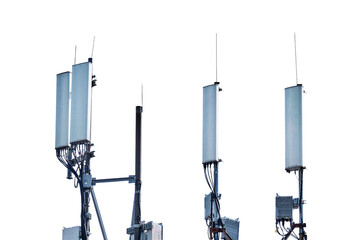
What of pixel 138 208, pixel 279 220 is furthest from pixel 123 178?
pixel 279 220

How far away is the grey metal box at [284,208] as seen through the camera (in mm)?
57312

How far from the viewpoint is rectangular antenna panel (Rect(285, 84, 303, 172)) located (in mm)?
57875

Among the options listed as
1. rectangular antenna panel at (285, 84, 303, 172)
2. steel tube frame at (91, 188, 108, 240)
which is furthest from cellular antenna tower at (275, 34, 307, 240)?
steel tube frame at (91, 188, 108, 240)

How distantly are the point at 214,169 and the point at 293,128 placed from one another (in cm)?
296

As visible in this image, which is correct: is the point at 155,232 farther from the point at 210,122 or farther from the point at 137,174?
the point at 210,122

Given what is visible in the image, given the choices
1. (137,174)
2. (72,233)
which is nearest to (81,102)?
(137,174)

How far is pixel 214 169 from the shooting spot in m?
57.7

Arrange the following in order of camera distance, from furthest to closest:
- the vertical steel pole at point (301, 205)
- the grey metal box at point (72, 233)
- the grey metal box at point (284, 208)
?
the grey metal box at point (284, 208) < the vertical steel pole at point (301, 205) < the grey metal box at point (72, 233)

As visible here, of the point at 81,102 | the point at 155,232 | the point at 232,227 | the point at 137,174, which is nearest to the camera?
the point at 155,232

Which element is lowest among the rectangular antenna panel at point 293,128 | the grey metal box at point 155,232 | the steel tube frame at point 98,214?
the grey metal box at point 155,232

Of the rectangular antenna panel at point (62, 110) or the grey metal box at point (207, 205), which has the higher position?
the rectangular antenna panel at point (62, 110)

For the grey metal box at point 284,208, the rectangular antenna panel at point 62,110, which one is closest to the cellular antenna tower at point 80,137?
the rectangular antenna panel at point 62,110

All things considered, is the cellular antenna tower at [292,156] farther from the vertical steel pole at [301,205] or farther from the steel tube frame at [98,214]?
the steel tube frame at [98,214]

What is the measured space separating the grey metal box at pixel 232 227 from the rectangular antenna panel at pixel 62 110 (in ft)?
18.9
